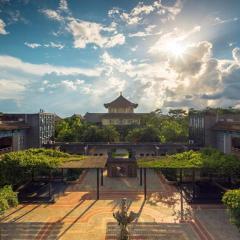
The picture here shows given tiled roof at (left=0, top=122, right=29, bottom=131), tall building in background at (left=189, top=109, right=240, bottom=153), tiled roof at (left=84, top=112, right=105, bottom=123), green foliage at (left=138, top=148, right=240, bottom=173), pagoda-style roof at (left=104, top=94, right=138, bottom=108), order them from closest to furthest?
green foliage at (left=138, top=148, right=240, bottom=173)
tiled roof at (left=0, top=122, right=29, bottom=131)
tall building in background at (left=189, top=109, right=240, bottom=153)
pagoda-style roof at (left=104, top=94, right=138, bottom=108)
tiled roof at (left=84, top=112, right=105, bottom=123)

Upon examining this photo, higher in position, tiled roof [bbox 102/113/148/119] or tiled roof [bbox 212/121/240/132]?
tiled roof [bbox 102/113/148/119]

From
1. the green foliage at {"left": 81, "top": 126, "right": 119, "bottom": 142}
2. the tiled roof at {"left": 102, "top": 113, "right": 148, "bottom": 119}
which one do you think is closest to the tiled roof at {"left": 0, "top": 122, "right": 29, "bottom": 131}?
the green foliage at {"left": 81, "top": 126, "right": 119, "bottom": 142}

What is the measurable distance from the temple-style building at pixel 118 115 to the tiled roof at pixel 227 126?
29.1 metres

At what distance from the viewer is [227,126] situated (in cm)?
4938

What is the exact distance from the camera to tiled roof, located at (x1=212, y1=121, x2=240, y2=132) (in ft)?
150

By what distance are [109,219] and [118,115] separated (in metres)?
51.9

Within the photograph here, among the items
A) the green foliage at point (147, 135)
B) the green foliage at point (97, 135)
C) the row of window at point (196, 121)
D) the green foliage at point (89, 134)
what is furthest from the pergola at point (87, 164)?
the green foliage at point (147, 135)

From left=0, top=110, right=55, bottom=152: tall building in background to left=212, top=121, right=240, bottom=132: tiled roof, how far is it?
34559mm

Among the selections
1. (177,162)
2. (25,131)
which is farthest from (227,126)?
(25,131)

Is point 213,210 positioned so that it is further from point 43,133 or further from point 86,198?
point 43,133

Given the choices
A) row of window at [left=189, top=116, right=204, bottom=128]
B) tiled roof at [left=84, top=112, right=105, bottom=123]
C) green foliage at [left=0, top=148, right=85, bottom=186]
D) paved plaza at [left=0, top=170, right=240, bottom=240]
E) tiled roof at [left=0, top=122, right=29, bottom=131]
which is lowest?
paved plaza at [left=0, top=170, right=240, bottom=240]

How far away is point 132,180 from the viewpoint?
158ft

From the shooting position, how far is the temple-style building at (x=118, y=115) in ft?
263

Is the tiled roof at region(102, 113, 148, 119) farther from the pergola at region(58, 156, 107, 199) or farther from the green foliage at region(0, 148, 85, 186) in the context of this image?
the green foliage at region(0, 148, 85, 186)
